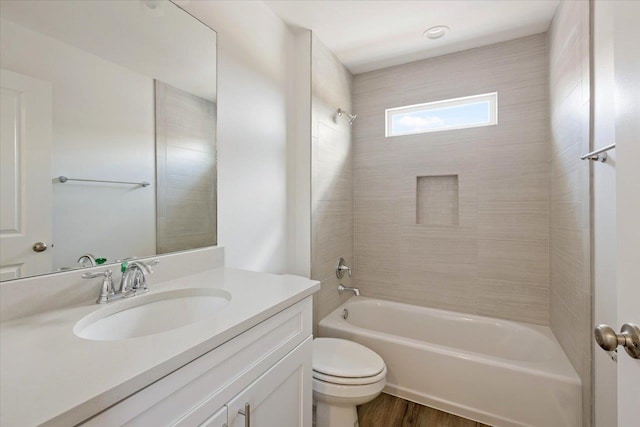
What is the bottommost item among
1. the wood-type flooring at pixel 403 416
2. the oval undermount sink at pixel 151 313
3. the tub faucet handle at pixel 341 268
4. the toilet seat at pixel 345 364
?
the wood-type flooring at pixel 403 416

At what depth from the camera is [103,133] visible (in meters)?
1.07

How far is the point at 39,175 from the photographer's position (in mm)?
912

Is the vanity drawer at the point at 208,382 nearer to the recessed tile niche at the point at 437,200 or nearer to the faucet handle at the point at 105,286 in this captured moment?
the faucet handle at the point at 105,286

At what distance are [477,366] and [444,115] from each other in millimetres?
1892

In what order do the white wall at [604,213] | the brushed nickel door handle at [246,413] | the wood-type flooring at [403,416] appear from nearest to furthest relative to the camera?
the brushed nickel door handle at [246,413] < the white wall at [604,213] < the wood-type flooring at [403,416]

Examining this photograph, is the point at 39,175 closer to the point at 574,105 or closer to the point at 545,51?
the point at 574,105

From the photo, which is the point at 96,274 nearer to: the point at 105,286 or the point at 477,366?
the point at 105,286

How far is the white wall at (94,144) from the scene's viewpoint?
94cm

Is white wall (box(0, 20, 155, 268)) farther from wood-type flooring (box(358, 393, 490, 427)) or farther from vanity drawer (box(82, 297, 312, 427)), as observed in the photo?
wood-type flooring (box(358, 393, 490, 427))

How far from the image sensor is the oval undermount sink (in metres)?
0.89

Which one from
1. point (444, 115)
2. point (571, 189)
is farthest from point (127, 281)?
point (444, 115)

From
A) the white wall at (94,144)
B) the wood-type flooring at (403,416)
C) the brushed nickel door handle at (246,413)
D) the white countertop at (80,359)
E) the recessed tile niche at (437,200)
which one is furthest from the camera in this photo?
the recessed tile niche at (437,200)

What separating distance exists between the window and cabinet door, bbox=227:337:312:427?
206cm

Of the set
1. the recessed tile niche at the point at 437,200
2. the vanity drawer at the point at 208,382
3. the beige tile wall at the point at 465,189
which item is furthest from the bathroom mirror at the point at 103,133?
the recessed tile niche at the point at 437,200
